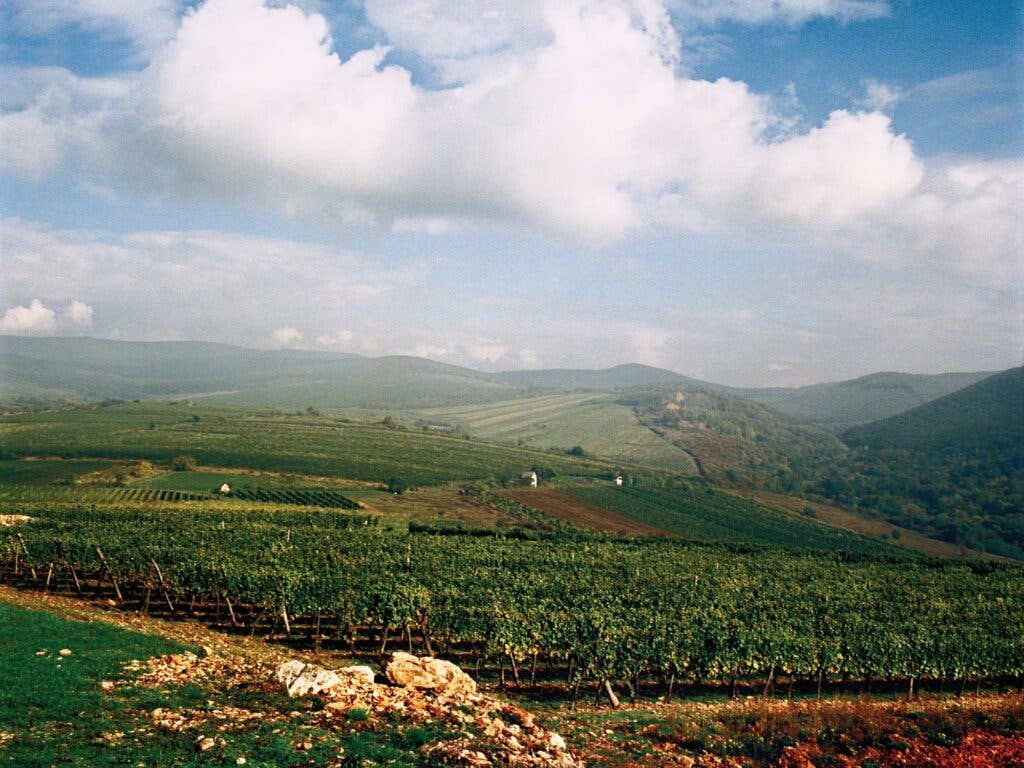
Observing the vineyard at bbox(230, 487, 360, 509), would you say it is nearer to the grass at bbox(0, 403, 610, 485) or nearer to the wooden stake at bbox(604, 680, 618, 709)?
the grass at bbox(0, 403, 610, 485)

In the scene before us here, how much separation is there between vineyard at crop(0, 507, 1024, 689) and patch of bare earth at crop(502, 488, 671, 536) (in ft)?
144

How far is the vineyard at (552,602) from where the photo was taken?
39.8m

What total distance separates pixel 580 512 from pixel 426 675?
4143 inches

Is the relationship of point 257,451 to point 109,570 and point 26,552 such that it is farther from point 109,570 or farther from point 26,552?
point 109,570

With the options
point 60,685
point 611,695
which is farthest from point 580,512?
point 60,685

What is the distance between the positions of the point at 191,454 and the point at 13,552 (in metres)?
106

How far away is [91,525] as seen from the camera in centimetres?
6788

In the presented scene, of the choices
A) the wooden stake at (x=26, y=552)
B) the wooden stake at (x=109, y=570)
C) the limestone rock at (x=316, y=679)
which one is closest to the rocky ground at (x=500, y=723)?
the limestone rock at (x=316, y=679)

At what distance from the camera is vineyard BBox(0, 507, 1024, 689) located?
39.8 meters

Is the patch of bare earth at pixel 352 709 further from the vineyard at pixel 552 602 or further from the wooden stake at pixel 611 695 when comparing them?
the vineyard at pixel 552 602

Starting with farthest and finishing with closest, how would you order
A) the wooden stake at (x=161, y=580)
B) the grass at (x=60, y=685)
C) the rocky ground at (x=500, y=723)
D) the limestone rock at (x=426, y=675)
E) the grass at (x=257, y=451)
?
the grass at (x=257, y=451) < the wooden stake at (x=161, y=580) < the limestone rock at (x=426, y=675) < the rocky ground at (x=500, y=723) < the grass at (x=60, y=685)

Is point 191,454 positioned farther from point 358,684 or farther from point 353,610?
point 358,684

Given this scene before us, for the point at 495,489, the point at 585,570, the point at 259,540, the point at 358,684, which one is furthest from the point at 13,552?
the point at 495,489

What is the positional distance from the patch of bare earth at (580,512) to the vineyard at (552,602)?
44.0 metres
